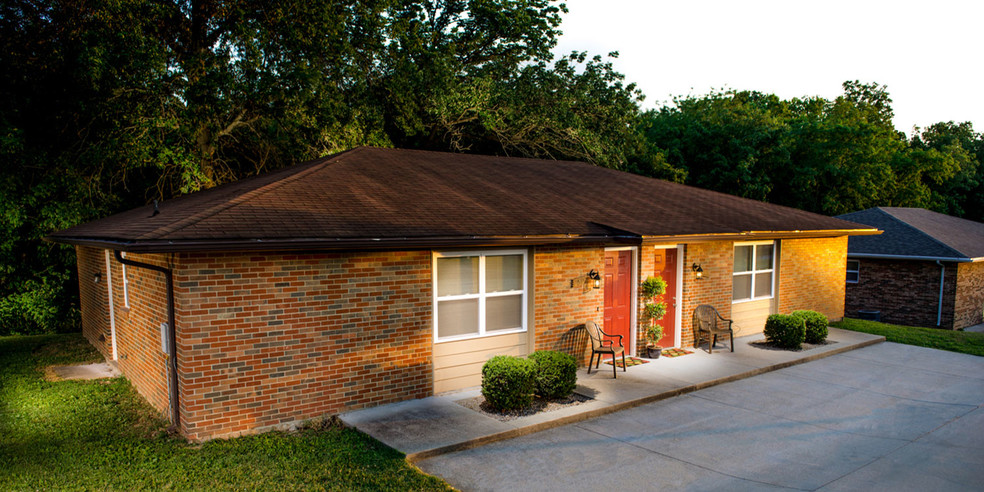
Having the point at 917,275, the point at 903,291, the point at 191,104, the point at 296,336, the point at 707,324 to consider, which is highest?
the point at 191,104

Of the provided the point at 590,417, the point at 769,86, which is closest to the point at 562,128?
the point at 590,417

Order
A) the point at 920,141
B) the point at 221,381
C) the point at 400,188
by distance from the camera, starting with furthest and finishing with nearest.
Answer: the point at 920,141 → the point at 400,188 → the point at 221,381

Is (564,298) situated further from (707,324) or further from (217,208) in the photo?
(217,208)

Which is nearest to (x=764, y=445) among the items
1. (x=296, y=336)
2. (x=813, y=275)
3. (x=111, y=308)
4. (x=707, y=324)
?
(x=707, y=324)

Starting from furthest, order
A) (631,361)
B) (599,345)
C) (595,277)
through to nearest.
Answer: (631,361) → (595,277) → (599,345)

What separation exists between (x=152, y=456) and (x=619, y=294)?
8.06 metres

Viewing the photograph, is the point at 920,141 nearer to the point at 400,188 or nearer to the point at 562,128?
the point at 562,128

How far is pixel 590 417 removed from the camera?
7938mm

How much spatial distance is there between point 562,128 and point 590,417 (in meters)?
15.0

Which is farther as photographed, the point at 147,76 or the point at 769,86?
the point at 769,86

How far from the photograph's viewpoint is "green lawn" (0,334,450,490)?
563 cm

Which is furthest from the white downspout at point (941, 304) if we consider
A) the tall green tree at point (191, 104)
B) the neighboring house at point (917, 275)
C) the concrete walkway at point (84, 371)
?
the concrete walkway at point (84, 371)

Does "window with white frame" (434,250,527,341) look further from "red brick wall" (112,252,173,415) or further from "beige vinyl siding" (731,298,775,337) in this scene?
"beige vinyl siding" (731,298,775,337)

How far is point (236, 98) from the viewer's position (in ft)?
50.1
